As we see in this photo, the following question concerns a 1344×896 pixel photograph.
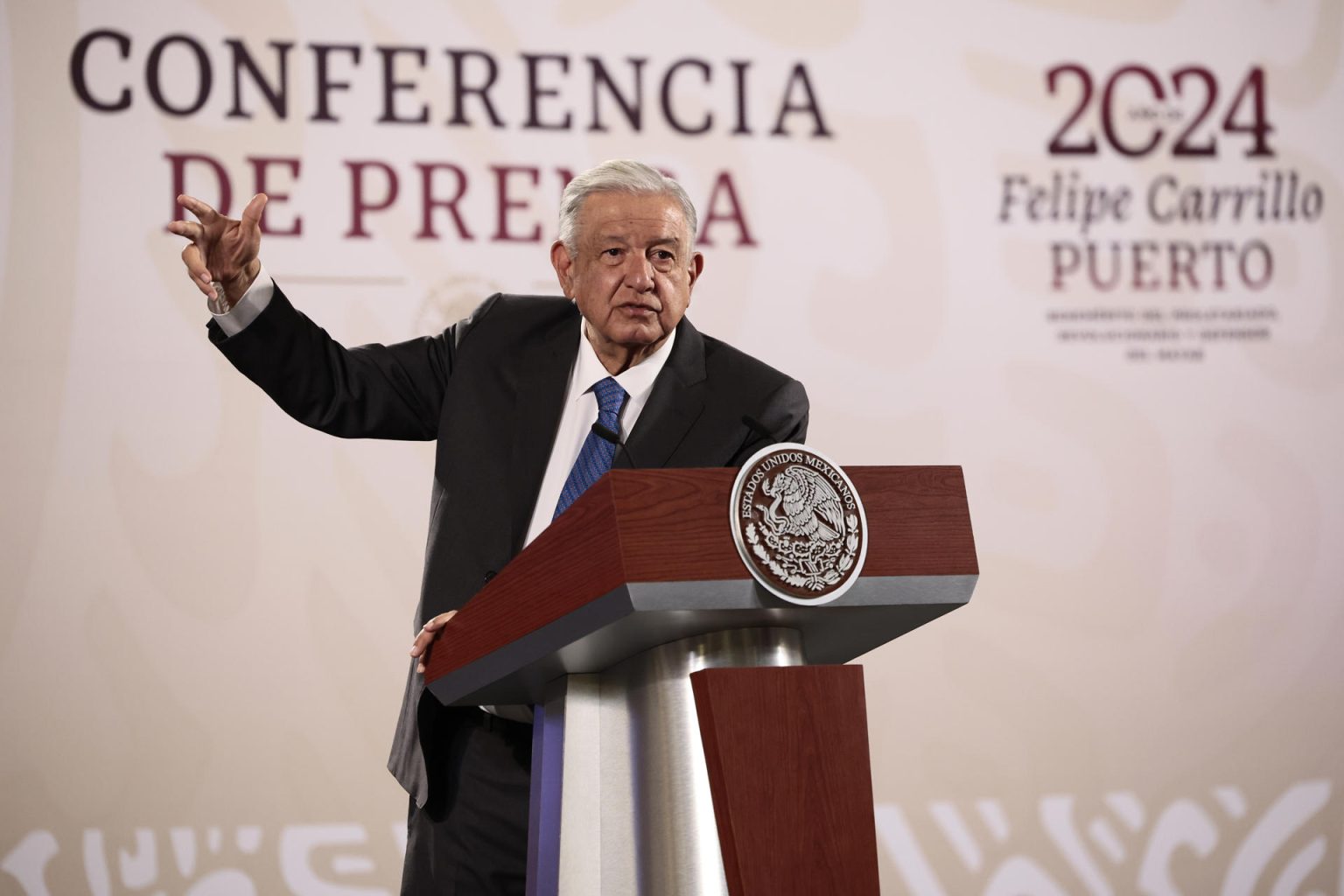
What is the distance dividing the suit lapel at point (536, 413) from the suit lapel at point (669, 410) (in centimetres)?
14

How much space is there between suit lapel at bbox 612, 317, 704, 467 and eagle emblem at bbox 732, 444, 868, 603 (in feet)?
1.39

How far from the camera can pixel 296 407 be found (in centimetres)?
181

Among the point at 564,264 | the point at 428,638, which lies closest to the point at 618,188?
the point at 564,264

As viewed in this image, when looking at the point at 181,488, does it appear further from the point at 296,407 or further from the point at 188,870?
the point at 296,407

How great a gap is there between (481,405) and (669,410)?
294 mm

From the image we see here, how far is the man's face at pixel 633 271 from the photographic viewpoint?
1.72 meters

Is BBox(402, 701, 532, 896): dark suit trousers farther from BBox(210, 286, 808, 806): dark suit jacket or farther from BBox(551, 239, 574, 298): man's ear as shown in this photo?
BBox(551, 239, 574, 298): man's ear

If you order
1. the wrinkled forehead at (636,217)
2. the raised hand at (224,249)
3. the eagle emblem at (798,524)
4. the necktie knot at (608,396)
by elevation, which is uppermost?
the wrinkled forehead at (636,217)

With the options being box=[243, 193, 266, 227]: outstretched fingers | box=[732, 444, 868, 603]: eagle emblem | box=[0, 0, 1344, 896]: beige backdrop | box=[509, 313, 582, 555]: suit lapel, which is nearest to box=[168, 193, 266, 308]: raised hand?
box=[243, 193, 266, 227]: outstretched fingers

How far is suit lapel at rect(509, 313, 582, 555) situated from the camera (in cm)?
162

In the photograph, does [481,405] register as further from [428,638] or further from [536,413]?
[428,638]

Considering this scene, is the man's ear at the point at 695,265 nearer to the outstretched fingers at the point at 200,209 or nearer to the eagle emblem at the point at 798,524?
the outstretched fingers at the point at 200,209

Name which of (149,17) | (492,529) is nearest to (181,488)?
(149,17)

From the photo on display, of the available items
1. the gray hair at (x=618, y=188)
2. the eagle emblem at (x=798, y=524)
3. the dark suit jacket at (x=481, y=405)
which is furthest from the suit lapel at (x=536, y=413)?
the eagle emblem at (x=798, y=524)
